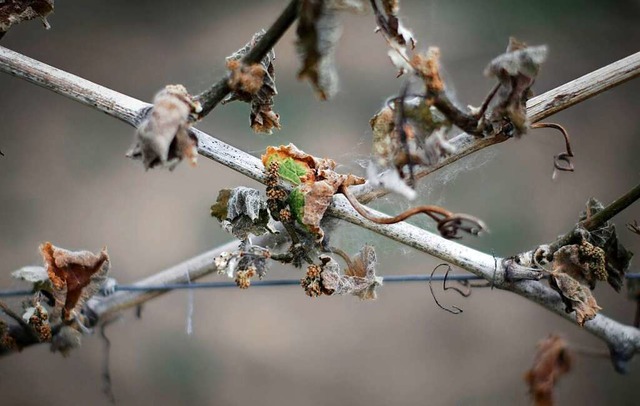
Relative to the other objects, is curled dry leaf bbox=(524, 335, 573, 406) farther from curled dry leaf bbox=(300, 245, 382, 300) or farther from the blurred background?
the blurred background

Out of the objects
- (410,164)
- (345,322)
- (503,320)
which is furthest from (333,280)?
(503,320)

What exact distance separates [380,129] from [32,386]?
1.35 meters

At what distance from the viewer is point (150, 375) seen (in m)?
1.69

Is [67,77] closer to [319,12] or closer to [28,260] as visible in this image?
[319,12]

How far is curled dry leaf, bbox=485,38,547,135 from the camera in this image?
1.94 feet

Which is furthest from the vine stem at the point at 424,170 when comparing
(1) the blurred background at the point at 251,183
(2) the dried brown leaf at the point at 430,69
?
(1) the blurred background at the point at 251,183

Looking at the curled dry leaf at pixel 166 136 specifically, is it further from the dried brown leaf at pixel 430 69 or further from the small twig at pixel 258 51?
the dried brown leaf at pixel 430 69

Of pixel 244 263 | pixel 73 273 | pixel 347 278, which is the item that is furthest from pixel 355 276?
pixel 73 273

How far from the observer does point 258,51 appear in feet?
2.03

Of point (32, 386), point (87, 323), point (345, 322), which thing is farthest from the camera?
point (345, 322)

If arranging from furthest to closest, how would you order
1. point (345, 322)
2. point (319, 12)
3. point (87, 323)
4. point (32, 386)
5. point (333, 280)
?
point (345, 322), point (32, 386), point (87, 323), point (333, 280), point (319, 12)

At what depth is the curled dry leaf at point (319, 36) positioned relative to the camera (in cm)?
55

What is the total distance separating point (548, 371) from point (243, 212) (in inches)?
16.1

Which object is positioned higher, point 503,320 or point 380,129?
point 503,320
